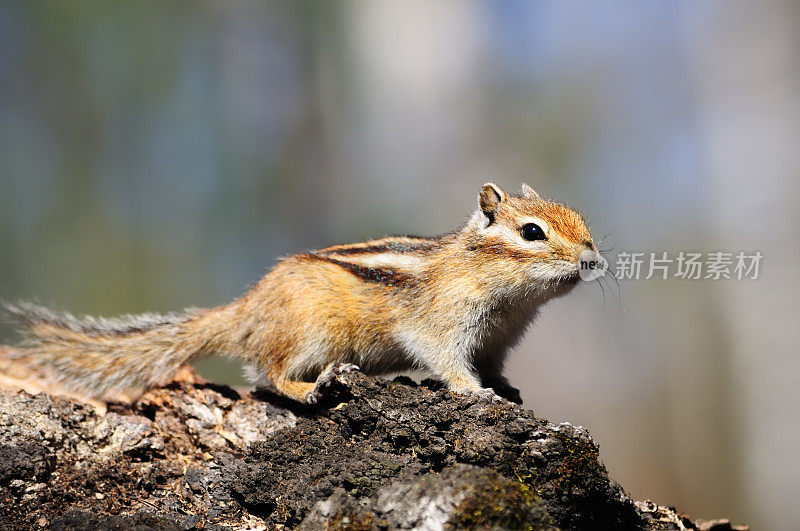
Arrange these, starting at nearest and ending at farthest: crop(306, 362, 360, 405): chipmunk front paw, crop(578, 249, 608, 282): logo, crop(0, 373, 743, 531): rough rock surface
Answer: crop(0, 373, 743, 531): rough rock surface < crop(306, 362, 360, 405): chipmunk front paw < crop(578, 249, 608, 282): logo

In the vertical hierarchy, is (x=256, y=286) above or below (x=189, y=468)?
above

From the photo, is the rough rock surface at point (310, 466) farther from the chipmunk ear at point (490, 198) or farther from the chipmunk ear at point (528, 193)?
the chipmunk ear at point (528, 193)

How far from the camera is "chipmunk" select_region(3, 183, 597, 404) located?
4297 millimetres

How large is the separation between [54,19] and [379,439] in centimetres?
1579

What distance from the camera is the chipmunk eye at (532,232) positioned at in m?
4.32

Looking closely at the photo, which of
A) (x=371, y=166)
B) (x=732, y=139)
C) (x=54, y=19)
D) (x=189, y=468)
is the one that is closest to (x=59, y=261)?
(x=54, y=19)

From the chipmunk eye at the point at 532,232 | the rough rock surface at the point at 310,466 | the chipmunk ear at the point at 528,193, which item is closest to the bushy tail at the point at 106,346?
the rough rock surface at the point at 310,466

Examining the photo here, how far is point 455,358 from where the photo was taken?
428cm

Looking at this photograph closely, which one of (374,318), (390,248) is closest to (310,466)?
(374,318)

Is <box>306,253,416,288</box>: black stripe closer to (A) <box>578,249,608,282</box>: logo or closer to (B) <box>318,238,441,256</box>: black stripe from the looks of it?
(B) <box>318,238,441,256</box>: black stripe

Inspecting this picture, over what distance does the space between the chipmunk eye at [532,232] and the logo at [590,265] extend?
31cm

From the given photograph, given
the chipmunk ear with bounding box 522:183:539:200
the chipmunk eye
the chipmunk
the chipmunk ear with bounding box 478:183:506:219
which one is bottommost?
the chipmunk

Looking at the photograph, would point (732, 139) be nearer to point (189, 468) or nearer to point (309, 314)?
point (309, 314)
